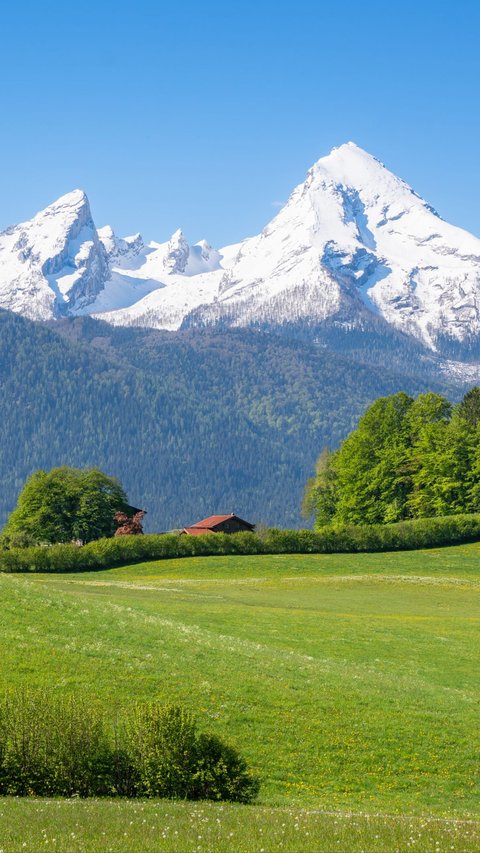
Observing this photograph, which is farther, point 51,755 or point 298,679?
point 298,679

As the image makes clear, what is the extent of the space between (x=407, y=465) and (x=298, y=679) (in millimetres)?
88936

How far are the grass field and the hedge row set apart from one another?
121ft

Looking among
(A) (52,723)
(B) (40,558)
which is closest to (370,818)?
(A) (52,723)

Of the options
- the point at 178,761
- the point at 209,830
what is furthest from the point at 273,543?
the point at 209,830

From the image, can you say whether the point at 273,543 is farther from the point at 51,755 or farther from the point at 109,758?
the point at 51,755

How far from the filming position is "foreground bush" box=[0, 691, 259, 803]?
84.3 ft

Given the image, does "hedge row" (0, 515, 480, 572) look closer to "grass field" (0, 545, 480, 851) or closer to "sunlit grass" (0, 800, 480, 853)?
"grass field" (0, 545, 480, 851)

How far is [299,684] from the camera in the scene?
3631cm

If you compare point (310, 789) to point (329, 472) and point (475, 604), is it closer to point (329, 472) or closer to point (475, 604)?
point (475, 604)

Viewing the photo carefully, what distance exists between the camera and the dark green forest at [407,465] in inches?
4660

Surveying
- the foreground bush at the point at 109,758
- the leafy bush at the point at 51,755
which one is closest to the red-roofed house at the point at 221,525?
the foreground bush at the point at 109,758

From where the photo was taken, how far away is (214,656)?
39.2 meters

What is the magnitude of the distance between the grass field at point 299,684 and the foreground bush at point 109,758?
5.69 ft

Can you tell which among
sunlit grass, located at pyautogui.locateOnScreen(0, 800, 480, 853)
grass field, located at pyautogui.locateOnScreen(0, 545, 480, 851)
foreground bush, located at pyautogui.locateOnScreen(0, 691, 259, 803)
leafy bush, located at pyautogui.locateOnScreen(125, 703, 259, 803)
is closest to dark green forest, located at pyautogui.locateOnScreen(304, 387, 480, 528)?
grass field, located at pyautogui.locateOnScreen(0, 545, 480, 851)
